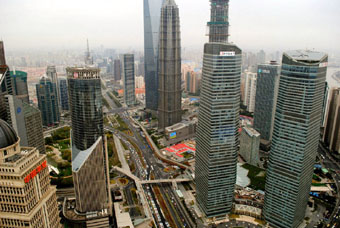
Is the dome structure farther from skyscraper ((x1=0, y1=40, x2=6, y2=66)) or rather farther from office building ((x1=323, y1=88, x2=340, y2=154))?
office building ((x1=323, y1=88, x2=340, y2=154))

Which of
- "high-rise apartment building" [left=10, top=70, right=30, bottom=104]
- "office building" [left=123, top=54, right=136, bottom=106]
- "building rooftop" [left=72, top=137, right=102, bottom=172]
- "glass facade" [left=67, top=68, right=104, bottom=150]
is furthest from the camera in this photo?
"office building" [left=123, top=54, right=136, bottom=106]

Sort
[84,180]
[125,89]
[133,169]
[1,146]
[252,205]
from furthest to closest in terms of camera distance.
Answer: [125,89] → [133,169] → [252,205] → [84,180] → [1,146]

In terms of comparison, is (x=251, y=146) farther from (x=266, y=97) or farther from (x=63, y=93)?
(x=63, y=93)

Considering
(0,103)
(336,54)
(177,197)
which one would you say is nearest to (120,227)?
(177,197)

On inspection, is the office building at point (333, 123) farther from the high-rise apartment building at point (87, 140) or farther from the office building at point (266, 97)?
the high-rise apartment building at point (87, 140)

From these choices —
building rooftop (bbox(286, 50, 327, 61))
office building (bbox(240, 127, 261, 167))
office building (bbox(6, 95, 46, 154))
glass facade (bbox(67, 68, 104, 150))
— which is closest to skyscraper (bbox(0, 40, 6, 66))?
office building (bbox(6, 95, 46, 154))

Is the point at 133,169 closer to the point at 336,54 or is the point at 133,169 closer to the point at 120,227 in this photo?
the point at 120,227
